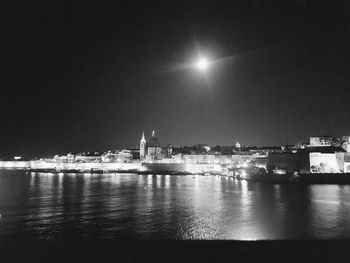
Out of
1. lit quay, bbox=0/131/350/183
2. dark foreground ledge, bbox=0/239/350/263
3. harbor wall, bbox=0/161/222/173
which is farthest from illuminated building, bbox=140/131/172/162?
dark foreground ledge, bbox=0/239/350/263

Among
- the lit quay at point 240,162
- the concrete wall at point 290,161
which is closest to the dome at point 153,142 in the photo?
the lit quay at point 240,162

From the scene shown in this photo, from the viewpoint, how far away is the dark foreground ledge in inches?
186

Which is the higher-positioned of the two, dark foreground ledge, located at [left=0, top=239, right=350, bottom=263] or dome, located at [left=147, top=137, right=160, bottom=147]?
dome, located at [left=147, top=137, right=160, bottom=147]

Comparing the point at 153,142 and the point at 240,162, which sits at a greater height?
the point at 153,142

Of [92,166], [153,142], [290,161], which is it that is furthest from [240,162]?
[92,166]

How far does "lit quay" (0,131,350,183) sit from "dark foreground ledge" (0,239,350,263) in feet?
100

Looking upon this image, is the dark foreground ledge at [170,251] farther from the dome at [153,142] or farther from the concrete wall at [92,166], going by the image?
the dome at [153,142]

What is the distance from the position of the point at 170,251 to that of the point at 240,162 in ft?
204

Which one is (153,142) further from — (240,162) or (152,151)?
(240,162)

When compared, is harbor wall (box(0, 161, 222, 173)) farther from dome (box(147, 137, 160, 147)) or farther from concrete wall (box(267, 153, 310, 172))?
concrete wall (box(267, 153, 310, 172))

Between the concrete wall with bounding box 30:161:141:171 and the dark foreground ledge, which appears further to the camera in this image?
the concrete wall with bounding box 30:161:141:171

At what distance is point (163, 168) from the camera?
66.9 meters

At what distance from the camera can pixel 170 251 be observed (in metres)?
5.16

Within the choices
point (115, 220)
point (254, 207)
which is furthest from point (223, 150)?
point (115, 220)
